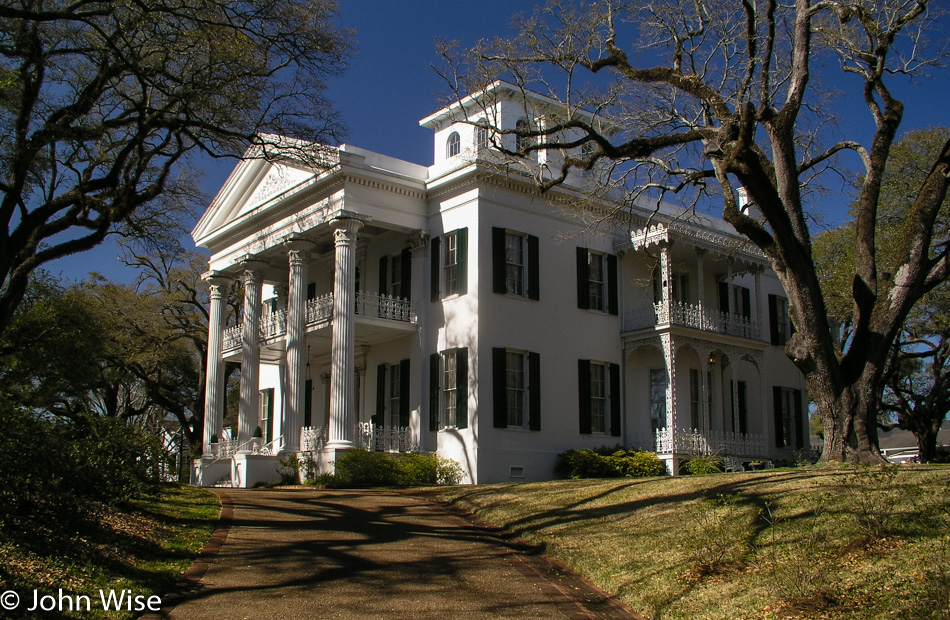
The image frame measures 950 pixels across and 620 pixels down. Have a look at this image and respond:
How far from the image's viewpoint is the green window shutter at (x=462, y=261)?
2236 centimetres

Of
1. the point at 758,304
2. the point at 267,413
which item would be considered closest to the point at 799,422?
the point at 758,304

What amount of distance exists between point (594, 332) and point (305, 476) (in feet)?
28.9

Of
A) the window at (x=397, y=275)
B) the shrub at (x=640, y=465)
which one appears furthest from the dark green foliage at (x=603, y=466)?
the window at (x=397, y=275)

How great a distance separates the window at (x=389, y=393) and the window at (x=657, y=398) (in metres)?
7.21

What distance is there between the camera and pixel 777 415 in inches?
1131

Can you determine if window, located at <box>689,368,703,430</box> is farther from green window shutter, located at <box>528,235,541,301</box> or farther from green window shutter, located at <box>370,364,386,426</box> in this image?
green window shutter, located at <box>370,364,386,426</box>

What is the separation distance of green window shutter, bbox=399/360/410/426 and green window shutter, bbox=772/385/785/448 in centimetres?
1285

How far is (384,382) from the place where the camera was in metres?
24.7

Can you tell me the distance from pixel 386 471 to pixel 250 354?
789 centimetres

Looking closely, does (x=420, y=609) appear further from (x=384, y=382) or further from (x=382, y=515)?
(x=384, y=382)

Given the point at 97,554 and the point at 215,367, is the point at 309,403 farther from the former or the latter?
the point at 97,554

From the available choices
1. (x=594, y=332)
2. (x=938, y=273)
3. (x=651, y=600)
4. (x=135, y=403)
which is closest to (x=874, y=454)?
(x=938, y=273)

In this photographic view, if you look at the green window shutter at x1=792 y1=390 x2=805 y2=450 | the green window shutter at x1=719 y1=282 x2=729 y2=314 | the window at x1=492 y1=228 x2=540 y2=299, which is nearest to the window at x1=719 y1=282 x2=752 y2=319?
the green window shutter at x1=719 y1=282 x2=729 y2=314

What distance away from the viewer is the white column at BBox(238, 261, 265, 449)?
25.9m
